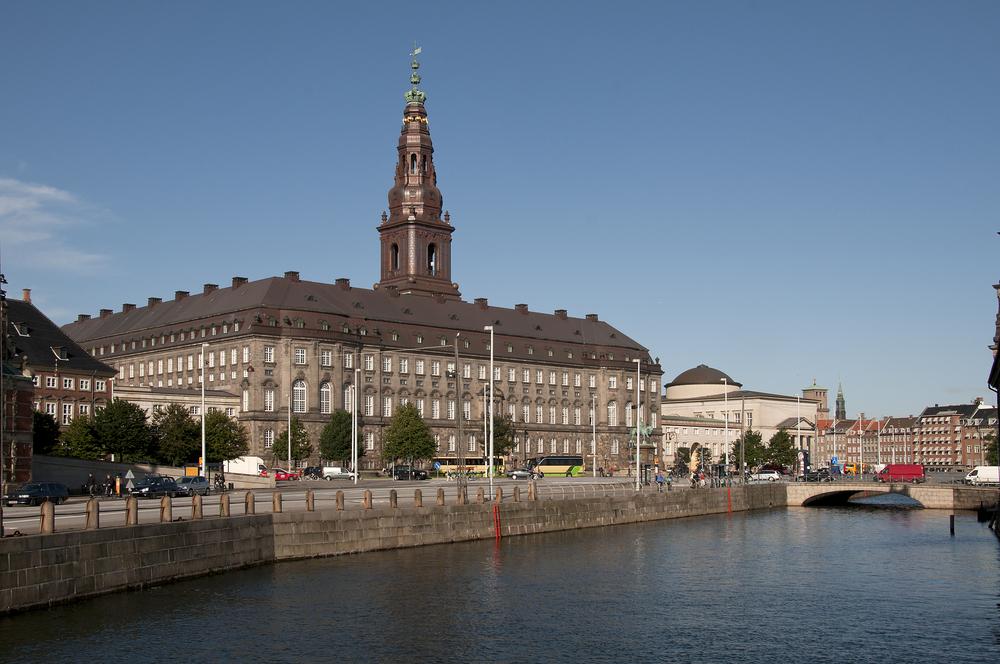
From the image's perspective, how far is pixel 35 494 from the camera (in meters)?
71.7

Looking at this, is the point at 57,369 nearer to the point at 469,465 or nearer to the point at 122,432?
the point at 122,432

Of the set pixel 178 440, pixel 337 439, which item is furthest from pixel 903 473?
pixel 178 440

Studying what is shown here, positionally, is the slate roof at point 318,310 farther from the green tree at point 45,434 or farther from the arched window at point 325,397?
the green tree at point 45,434

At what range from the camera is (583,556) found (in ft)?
221

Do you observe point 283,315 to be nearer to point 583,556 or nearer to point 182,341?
point 182,341

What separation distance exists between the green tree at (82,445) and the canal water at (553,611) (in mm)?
53100

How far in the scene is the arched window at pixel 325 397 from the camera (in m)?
157

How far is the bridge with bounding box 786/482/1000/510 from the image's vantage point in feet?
366

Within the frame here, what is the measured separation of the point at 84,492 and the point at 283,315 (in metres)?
71.0

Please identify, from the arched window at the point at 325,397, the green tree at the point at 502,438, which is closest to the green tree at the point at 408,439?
the arched window at the point at 325,397

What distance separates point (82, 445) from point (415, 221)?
264ft

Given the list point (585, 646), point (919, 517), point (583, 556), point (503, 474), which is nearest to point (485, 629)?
point (585, 646)

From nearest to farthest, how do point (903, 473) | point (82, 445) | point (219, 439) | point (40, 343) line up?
1. point (82, 445)
2. point (219, 439)
3. point (40, 343)
4. point (903, 473)

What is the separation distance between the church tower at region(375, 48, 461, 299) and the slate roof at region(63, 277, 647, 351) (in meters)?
4.42
